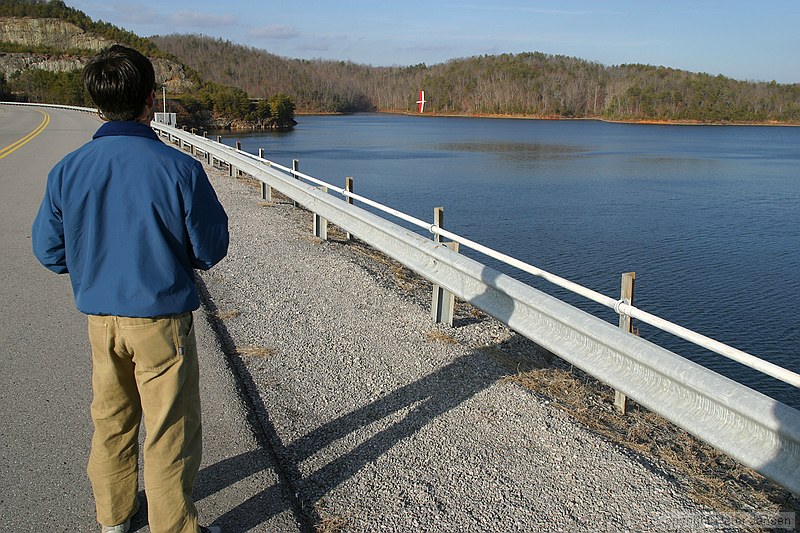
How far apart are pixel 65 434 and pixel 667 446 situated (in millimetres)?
3509

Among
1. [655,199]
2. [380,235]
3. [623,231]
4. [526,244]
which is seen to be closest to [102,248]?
Result: [380,235]

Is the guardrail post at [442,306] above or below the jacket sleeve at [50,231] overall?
below

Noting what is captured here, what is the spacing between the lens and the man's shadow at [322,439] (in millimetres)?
3533

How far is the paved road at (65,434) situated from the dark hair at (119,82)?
5.94 feet

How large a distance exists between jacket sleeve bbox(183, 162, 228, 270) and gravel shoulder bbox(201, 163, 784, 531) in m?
1.30

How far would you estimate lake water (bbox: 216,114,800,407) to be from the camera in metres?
11.8

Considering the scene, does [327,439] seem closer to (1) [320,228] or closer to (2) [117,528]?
(2) [117,528]

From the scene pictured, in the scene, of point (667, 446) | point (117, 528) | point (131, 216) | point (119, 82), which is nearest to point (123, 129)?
point (119, 82)

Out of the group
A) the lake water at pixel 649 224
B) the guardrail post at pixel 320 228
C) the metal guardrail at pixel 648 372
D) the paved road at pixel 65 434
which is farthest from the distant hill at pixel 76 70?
the metal guardrail at pixel 648 372

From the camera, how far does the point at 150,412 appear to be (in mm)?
3014

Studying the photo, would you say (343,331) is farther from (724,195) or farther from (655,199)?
(724,195)

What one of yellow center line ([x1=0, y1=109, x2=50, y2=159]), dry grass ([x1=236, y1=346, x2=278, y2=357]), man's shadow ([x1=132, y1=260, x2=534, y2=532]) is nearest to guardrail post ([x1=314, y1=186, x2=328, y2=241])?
man's shadow ([x1=132, y1=260, x2=534, y2=532])

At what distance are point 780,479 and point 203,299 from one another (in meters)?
5.40

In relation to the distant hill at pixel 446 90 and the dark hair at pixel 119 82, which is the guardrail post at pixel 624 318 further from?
the distant hill at pixel 446 90
